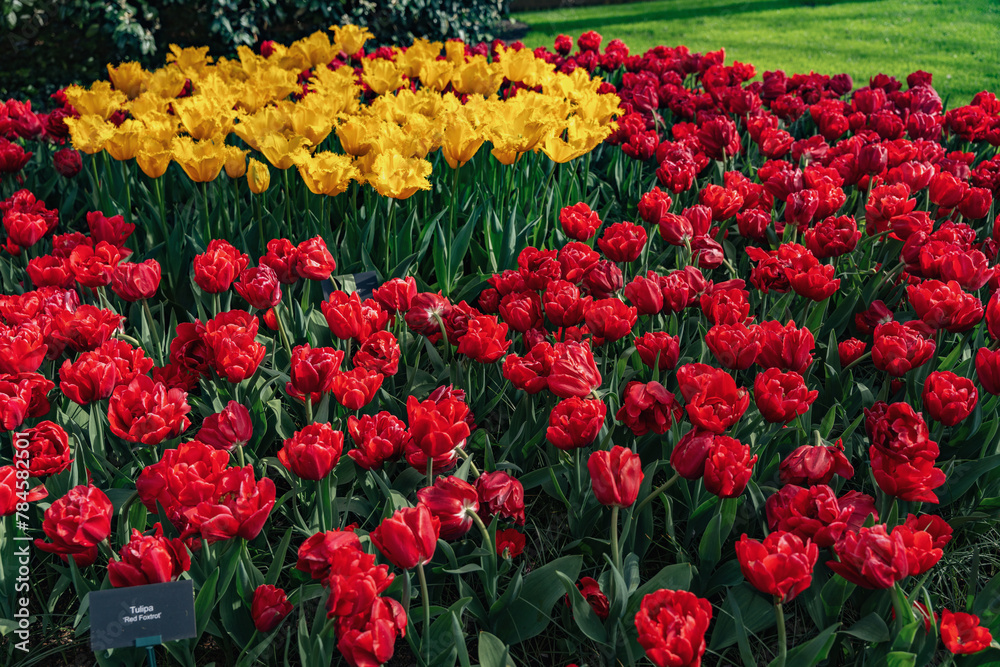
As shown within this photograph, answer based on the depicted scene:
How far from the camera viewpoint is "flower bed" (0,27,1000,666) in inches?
51.3

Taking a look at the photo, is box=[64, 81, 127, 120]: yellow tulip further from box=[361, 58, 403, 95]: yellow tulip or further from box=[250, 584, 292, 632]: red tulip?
box=[250, 584, 292, 632]: red tulip

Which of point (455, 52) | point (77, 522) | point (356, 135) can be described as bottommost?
point (77, 522)

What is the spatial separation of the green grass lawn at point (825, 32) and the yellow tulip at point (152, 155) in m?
7.43

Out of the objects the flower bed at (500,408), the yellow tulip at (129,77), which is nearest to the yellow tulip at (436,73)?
the flower bed at (500,408)

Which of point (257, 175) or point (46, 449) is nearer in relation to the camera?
point (46, 449)

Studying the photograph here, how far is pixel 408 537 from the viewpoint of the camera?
3.74ft

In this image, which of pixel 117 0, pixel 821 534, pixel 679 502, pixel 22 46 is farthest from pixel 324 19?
pixel 821 534

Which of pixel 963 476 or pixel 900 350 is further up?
pixel 900 350

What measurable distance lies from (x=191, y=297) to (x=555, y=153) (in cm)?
153

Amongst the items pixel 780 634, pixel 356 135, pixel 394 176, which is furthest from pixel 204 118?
pixel 780 634

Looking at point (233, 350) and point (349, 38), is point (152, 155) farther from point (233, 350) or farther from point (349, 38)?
point (349, 38)

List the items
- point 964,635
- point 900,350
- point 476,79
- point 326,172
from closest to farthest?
point 964,635
point 900,350
point 326,172
point 476,79

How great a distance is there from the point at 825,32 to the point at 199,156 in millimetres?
11327

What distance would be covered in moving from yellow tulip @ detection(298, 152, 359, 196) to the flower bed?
0.04 feet
